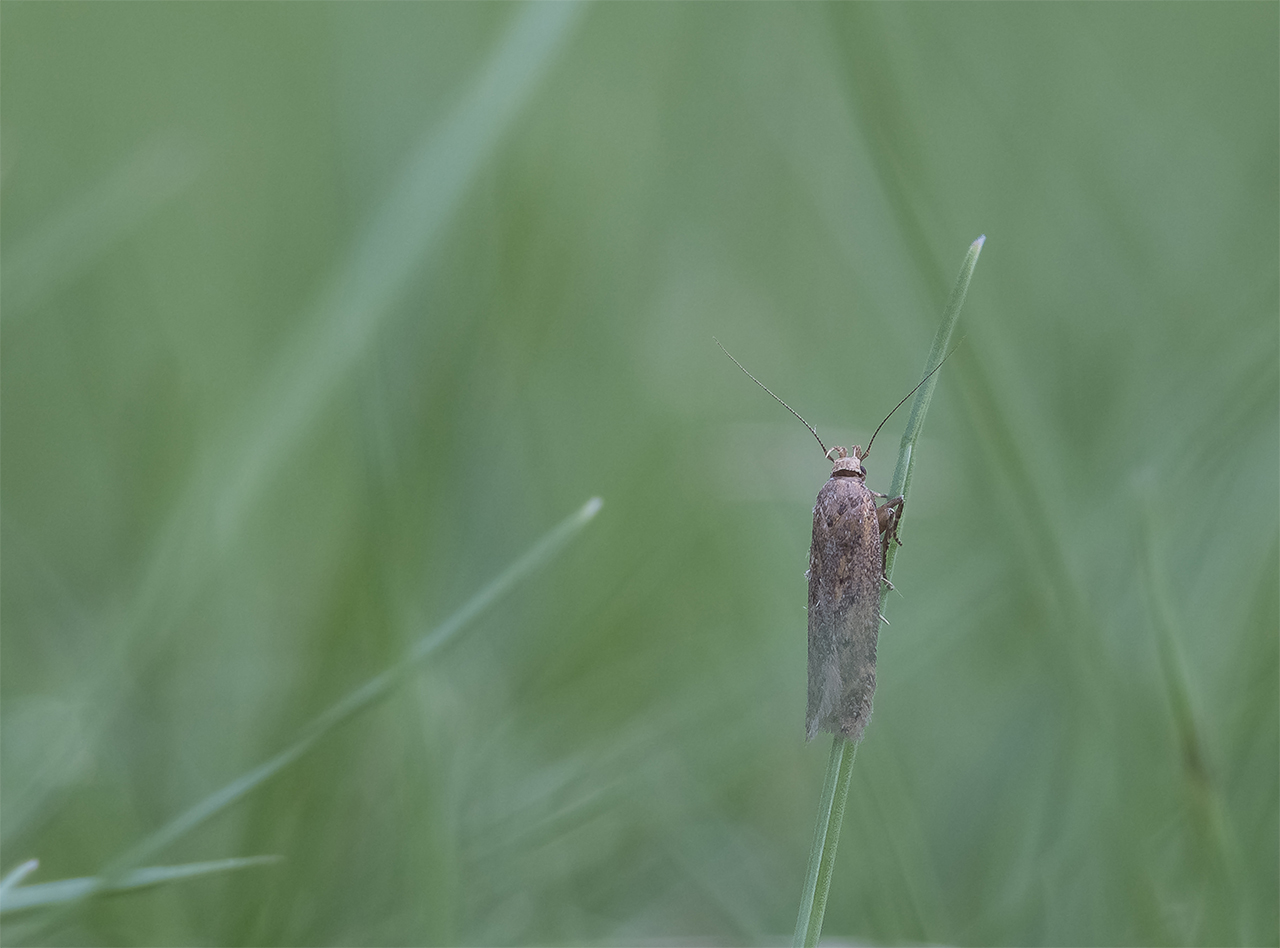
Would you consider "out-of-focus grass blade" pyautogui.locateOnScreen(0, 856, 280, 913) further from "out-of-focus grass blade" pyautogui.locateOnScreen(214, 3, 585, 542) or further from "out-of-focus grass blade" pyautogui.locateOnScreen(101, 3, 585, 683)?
"out-of-focus grass blade" pyautogui.locateOnScreen(214, 3, 585, 542)

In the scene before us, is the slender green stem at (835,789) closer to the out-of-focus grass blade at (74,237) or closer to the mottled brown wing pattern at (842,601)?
the mottled brown wing pattern at (842,601)

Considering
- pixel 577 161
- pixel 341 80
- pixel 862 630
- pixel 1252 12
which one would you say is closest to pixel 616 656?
pixel 862 630

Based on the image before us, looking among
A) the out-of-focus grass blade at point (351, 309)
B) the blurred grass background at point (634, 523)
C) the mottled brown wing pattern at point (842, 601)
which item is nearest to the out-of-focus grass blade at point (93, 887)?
the blurred grass background at point (634, 523)

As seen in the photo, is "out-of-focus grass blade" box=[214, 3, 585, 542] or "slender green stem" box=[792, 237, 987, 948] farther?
"out-of-focus grass blade" box=[214, 3, 585, 542]

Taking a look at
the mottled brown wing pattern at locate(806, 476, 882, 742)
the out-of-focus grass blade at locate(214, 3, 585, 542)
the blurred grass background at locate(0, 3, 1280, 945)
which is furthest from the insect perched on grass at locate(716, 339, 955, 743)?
the out-of-focus grass blade at locate(214, 3, 585, 542)

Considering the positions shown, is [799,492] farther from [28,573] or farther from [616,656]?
[28,573]
